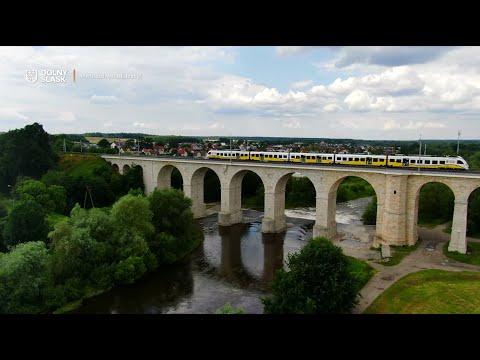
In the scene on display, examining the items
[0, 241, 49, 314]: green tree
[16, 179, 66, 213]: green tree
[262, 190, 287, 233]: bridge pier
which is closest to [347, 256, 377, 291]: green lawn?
[262, 190, 287, 233]: bridge pier

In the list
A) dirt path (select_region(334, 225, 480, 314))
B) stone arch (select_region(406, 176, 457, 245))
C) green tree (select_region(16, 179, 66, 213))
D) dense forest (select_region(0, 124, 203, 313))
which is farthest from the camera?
green tree (select_region(16, 179, 66, 213))

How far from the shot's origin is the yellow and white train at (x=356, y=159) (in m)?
34.7

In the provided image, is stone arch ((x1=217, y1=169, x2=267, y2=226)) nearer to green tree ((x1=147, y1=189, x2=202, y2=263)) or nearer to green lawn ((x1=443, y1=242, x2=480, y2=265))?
green tree ((x1=147, y1=189, x2=202, y2=263))

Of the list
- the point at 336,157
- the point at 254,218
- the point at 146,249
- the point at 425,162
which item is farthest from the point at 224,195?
the point at 425,162

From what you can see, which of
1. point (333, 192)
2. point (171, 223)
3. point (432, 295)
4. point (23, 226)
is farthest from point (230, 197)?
point (432, 295)

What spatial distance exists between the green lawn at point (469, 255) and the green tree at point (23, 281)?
31868 millimetres

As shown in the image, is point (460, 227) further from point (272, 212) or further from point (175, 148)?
point (175, 148)

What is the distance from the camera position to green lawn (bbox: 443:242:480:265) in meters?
30.8

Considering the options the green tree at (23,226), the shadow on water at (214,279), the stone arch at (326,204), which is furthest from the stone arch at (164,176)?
the stone arch at (326,204)

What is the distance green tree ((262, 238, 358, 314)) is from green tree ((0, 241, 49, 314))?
14.5 metres

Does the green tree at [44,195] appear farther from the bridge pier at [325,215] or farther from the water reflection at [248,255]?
the bridge pier at [325,215]

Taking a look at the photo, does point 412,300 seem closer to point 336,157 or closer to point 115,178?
point 336,157

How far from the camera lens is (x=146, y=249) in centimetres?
3136

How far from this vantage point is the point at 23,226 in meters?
32.8
